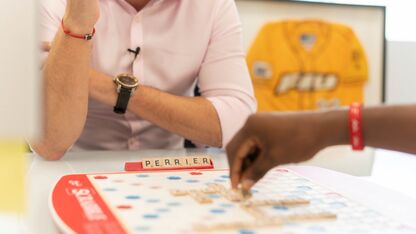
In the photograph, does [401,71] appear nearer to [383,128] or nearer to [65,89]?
[65,89]

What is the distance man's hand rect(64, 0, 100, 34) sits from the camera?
98cm

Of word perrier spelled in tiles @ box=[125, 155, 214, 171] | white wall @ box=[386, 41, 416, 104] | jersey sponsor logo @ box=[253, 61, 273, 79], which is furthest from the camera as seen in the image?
white wall @ box=[386, 41, 416, 104]

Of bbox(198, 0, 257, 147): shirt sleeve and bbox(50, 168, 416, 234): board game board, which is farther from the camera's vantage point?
bbox(198, 0, 257, 147): shirt sleeve

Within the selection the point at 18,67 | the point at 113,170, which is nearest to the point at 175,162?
the point at 113,170

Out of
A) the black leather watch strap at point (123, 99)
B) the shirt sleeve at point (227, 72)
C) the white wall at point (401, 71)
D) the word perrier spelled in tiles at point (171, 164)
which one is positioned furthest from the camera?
the white wall at point (401, 71)

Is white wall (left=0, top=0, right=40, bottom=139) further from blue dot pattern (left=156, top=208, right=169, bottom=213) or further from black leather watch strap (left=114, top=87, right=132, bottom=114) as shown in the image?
black leather watch strap (left=114, top=87, right=132, bottom=114)

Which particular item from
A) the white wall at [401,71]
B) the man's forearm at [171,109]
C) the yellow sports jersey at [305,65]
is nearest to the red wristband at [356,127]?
the man's forearm at [171,109]

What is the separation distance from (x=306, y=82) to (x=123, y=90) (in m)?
1.47

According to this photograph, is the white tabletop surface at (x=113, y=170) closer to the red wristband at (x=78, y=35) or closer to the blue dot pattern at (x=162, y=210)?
the blue dot pattern at (x=162, y=210)

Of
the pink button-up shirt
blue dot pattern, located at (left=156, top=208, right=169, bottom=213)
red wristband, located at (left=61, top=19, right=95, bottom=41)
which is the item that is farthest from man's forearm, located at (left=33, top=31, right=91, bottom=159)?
blue dot pattern, located at (left=156, top=208, right=169, bottom=213)

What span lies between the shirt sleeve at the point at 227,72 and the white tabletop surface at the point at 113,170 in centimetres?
12

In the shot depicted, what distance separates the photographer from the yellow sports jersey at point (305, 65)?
234 cm

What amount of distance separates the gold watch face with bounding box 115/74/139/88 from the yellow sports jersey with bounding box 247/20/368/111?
125cm

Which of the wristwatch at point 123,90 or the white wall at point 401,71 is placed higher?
the wristwatch at point 123,90
